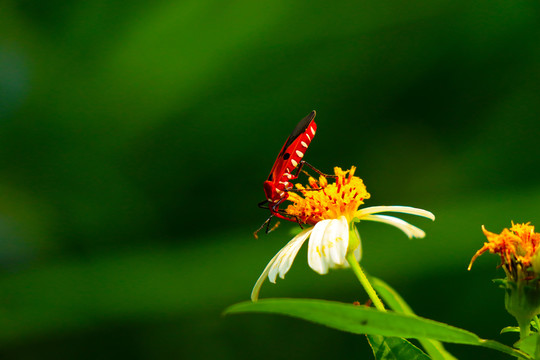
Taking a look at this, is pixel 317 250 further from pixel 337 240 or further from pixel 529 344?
pixel 529 344

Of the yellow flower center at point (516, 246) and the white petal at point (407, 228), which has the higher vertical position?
the white petal at point (407, 228)

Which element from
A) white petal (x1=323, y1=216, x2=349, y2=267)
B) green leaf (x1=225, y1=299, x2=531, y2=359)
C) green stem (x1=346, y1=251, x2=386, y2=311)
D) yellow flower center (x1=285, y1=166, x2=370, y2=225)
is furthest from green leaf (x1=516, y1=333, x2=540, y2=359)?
yellow flower center (x1=285, y1=166, x2=370, y2=225)

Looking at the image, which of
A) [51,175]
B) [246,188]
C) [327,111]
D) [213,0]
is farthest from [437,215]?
[51,175]

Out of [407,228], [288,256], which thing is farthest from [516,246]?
[288,256]

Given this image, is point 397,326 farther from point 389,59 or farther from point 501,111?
point 501,111

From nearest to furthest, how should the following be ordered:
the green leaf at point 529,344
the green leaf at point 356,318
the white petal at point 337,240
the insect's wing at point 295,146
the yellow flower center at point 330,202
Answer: the green leaf at point 356,318, the green leaf at point 529,344, the white petal at point 337,240, the yellow flower center at point 330,202, the insect's wing at point 295,146

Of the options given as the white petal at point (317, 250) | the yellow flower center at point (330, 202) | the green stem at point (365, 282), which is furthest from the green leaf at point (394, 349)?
the yellow flower center at point (330, 202)

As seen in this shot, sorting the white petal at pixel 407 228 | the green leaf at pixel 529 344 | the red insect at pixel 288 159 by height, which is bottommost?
the green leaf at pixel 529 344

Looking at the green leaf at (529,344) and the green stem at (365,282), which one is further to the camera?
the green stem at (365,282)

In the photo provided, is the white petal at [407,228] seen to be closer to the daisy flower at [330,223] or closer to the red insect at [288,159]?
the daisy flower at [330,223]
